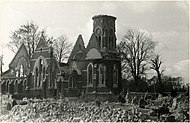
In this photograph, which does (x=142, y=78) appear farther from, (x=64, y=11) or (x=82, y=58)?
(x=64, y=11)

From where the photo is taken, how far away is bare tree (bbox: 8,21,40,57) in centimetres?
379

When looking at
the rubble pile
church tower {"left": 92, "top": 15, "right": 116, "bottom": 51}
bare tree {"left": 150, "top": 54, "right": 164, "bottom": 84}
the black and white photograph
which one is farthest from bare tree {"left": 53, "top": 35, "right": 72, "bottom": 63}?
bare tree {"left": 150, "top": 54, "right": 164, "bottom": 84}

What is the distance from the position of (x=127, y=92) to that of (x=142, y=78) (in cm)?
26

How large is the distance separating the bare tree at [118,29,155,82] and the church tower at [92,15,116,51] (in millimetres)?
171

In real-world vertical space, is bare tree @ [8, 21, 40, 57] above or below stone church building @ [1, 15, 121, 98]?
above

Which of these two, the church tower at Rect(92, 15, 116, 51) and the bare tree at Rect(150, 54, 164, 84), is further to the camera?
the church tower at Rect(92, 15, 116, 51)

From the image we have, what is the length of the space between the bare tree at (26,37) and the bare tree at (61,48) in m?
0.28

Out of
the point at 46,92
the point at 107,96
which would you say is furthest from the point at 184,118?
the point at 46,92

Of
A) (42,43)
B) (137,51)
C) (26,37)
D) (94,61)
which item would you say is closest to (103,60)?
(94,61)

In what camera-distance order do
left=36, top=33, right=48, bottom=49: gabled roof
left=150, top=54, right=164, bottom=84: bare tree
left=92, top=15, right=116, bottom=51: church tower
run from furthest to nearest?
left=36, top=33, right=48, bottom=49: gabled roof → left=92, top=15, right=116, bottom=51: church tower → left=150, top=54, right=164, bottom=84: bare tree

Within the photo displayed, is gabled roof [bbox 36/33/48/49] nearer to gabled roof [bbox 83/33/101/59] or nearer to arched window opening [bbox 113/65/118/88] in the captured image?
gabled roof [bbox 83/33/101/59]

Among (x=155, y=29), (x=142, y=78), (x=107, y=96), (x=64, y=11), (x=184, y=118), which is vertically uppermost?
(x=64, y=11)

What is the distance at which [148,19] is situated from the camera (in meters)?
3.56

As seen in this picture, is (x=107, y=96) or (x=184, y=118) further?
(x=107, y=96)
